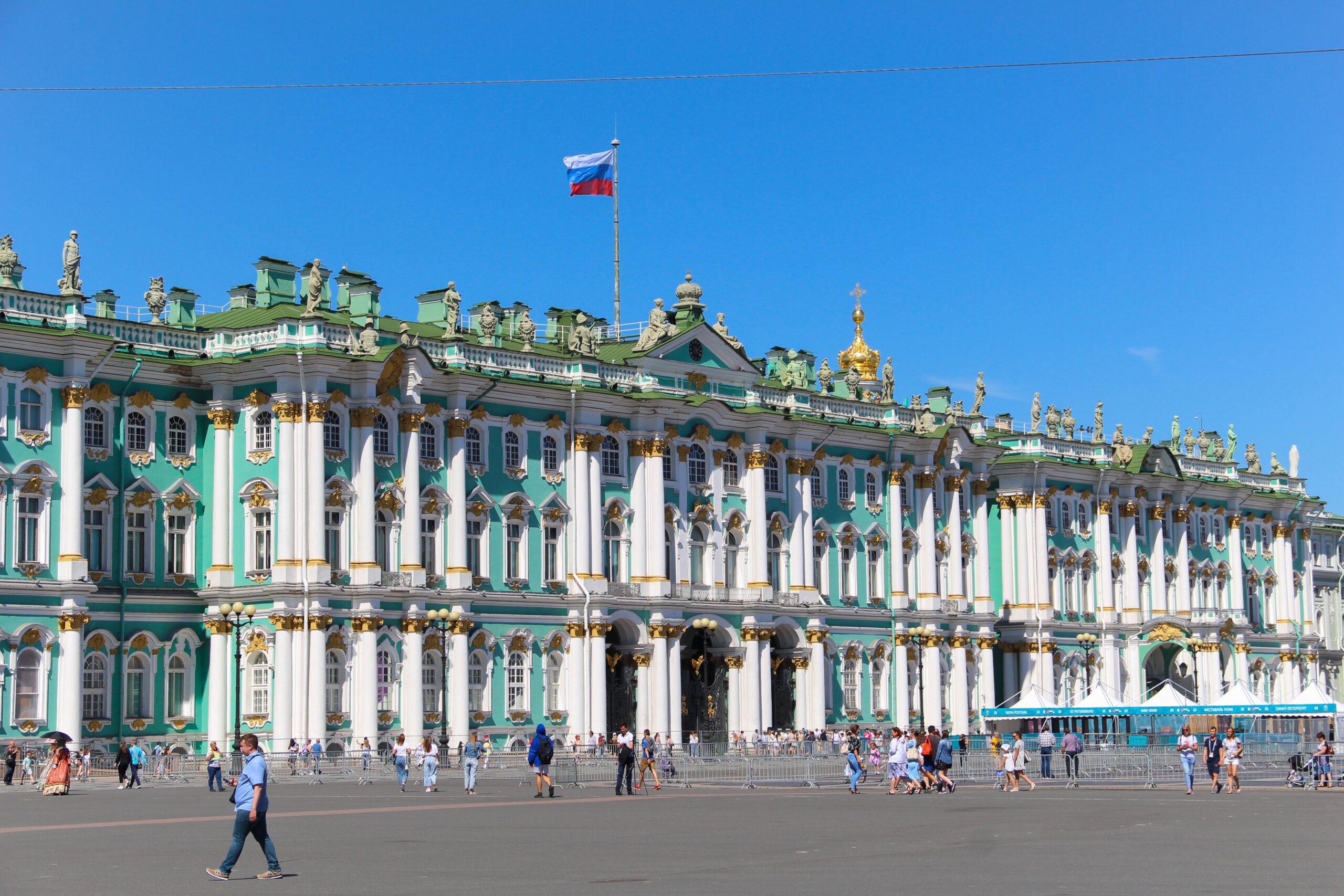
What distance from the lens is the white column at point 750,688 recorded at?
3073 inches

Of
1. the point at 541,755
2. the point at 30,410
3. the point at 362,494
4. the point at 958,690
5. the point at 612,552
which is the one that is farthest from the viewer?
the point at 958,690

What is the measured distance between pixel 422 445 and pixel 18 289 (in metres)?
14.5

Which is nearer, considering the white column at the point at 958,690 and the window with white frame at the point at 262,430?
the window with white frame at the point at 262,430

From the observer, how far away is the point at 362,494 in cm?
6625

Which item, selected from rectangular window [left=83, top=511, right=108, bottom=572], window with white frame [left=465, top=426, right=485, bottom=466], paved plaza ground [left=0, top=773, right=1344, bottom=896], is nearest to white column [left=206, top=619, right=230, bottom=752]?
rectangular window [left=83, top=511, right=108, bottom=572]

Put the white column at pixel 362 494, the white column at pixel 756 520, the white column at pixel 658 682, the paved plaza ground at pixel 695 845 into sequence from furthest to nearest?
the white column at pixel 756 520 < the white column at pixel 658 682 < the white column at pixel 362 494 < the paved plaza ground at pixel 695 845

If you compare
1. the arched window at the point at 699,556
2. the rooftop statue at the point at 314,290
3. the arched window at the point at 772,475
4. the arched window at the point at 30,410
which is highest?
the rooftop statue at the point at 314,290

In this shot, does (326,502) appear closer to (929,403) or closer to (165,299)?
(165,299)

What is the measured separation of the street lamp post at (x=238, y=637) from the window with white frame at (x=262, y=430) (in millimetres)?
5150

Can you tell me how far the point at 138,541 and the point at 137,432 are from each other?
344 cm

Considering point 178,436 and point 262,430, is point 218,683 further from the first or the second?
point 262,430

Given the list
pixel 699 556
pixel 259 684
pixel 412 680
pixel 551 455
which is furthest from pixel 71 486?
pixel 699 556

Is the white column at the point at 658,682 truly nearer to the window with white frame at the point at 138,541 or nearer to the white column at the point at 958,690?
the white column at the point at 958,690

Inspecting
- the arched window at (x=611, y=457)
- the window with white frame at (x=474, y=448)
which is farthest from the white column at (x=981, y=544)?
the window with white frame at (x=474, y=448)
